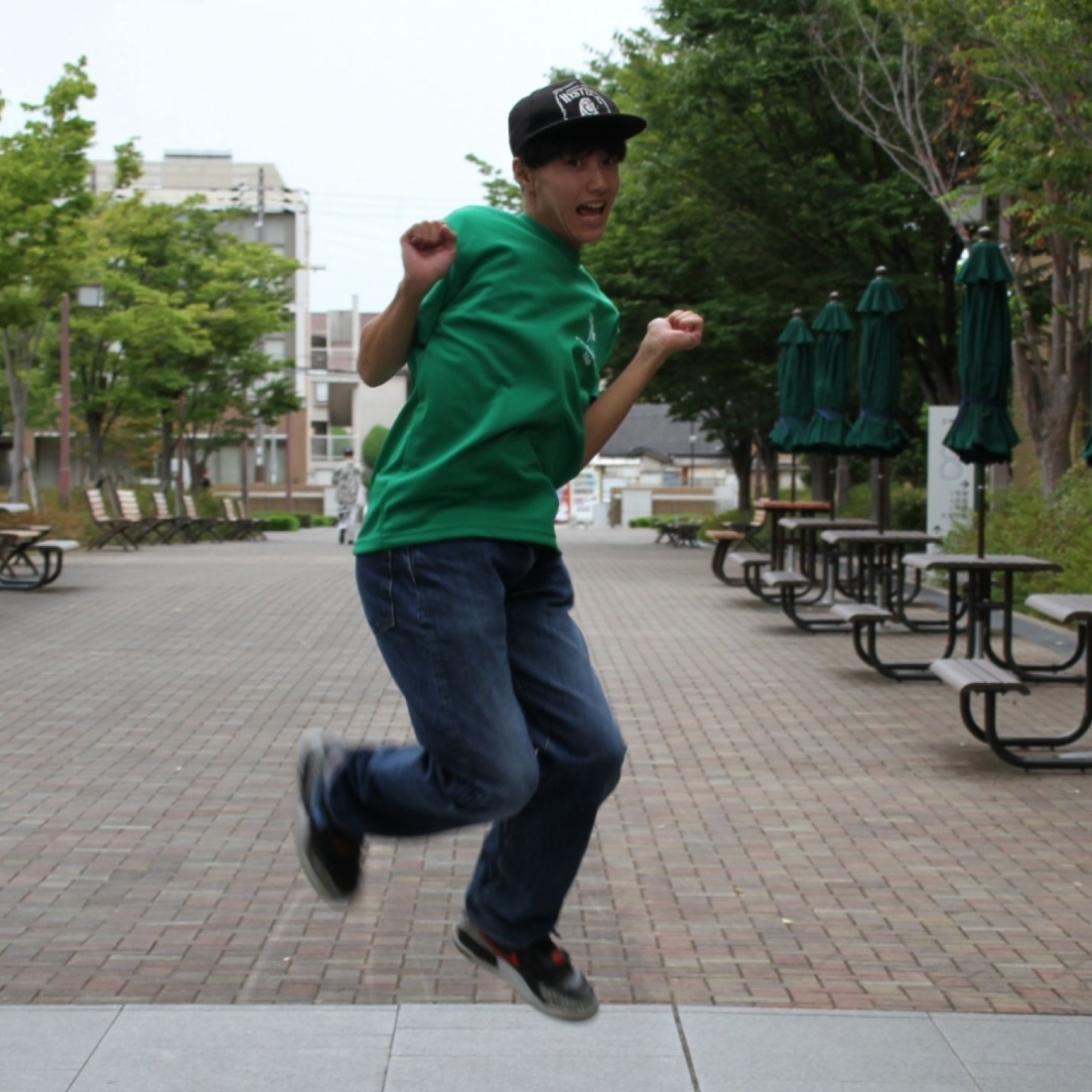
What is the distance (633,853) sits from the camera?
273 inches

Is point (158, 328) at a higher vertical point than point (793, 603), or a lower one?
higher

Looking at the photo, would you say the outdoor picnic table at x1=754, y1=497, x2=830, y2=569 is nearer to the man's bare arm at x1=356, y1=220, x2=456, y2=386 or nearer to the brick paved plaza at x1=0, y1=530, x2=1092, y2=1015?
the brick paved plaza at x1=0, y1=530, x2=1092, y2=1015

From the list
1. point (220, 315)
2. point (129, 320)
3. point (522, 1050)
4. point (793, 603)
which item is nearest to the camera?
point (522, 1050)

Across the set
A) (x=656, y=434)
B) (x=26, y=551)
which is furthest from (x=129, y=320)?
(x=656, y=434)

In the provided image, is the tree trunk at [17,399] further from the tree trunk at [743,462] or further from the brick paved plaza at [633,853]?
the brick paved plaza at [633,853]

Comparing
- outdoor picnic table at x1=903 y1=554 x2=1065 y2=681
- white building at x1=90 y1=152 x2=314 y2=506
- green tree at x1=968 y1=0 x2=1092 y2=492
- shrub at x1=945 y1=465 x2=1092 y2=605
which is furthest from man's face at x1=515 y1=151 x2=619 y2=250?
white building at x1=90 y1=152 x2=314 y2=506

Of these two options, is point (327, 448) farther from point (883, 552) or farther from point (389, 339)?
point (389, 339)

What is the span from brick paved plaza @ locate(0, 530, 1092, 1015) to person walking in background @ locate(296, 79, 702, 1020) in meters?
1.08

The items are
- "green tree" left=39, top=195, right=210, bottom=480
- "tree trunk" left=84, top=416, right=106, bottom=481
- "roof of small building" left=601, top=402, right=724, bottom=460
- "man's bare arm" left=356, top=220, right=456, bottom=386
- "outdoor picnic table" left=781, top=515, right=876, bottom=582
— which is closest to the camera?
"man's bare arm" left=356, top=220, right=456, bottom=386

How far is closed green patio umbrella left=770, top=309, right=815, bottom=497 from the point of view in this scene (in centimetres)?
2117

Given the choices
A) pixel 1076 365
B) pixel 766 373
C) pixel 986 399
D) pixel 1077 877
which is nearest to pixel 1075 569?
pixel 986 399

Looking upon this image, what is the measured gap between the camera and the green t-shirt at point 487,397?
3691 mm

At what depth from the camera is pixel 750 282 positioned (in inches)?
1224

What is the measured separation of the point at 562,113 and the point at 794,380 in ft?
58.4
